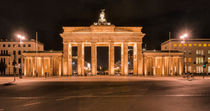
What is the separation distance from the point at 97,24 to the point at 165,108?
46356 millimetres

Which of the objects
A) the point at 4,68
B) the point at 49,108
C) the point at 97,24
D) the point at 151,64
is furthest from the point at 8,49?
the point at 49,108

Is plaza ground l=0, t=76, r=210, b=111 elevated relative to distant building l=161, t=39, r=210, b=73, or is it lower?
lower

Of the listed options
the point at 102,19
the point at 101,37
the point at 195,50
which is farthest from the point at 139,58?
the point at 195,50

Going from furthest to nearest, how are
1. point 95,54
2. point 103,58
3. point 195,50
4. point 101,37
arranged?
1. point 103,58
2. point 195,50
3. point 95,54
4. point 101,37

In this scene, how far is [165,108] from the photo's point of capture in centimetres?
1139

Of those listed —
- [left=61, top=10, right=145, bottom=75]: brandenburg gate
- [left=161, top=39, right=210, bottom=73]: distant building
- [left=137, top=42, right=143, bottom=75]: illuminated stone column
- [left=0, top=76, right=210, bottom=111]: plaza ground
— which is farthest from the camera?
[left=161, top=39, right=210, bottom=73]: distant building

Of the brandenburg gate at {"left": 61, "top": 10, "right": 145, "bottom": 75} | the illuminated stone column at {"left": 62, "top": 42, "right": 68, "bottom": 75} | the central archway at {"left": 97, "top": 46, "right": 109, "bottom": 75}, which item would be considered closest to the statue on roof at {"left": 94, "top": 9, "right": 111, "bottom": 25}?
the brandenburg gate at {"left": 61, "top": 10, "right": 145, "bottom": 75}

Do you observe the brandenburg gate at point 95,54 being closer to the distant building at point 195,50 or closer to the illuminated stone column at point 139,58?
the illuminated stone column at point 139,58

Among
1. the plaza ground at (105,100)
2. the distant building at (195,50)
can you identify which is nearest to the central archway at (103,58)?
the distant building at (195,50)

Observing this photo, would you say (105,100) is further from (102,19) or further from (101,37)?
(102,19)

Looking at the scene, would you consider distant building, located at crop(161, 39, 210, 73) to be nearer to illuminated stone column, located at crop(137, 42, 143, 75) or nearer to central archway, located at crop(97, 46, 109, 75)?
illuminated stone column, located at crop(137, 42, 143, 75)

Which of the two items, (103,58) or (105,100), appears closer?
(105,100)

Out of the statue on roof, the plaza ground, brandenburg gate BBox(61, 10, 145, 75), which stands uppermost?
the statue on roof

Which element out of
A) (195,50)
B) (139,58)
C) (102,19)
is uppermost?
(102,19)
